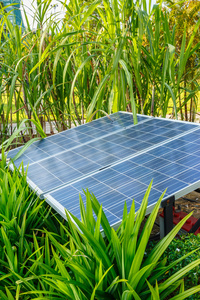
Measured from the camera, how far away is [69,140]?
305cm

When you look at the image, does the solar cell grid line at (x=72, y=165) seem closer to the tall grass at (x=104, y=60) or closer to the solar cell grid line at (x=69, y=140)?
the solar cell grid line at (x=69, y=140)

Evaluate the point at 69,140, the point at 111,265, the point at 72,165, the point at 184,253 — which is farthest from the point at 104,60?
the point at 111,265

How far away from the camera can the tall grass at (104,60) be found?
2.84 metres

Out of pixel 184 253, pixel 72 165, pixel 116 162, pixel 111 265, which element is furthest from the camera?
pixel 72 165

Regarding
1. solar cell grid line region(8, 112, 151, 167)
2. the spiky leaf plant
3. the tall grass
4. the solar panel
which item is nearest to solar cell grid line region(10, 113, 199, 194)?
the solar panel

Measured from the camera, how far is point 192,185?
176cm

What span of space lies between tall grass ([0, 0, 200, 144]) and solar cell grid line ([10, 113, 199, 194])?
1.71 ft

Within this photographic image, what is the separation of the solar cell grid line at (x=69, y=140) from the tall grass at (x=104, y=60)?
17cm

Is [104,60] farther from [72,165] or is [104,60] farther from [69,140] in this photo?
[72,165]

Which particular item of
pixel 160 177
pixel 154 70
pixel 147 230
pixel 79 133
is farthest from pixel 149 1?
pixel 147 230

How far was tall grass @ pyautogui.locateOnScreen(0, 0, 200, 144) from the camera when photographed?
2.84 m

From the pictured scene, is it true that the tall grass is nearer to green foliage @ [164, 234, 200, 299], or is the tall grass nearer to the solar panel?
the solar panel

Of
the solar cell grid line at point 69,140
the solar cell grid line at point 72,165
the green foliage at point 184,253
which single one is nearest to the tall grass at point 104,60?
the solar cell grid line at point 69,140

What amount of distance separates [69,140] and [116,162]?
89 cm
